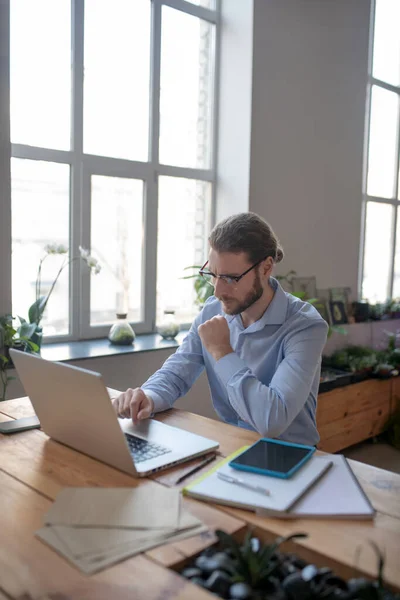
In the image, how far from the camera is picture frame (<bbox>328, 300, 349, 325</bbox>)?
409 cm

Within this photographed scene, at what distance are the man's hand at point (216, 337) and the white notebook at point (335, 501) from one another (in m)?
0.52

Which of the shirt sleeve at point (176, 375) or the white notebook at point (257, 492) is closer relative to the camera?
the white notebook at point (257, 492)

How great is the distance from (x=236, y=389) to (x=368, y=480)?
1.41 feet

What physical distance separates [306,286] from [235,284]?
2.33 meters

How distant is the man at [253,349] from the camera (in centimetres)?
149

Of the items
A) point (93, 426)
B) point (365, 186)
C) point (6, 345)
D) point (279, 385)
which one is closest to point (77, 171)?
point (6, 345)

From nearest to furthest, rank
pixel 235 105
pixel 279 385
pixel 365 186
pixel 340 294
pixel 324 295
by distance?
pixel 279 385 → pixel 235 105 → pixel 324 295 → pixel 340 294 → pixel 365 186

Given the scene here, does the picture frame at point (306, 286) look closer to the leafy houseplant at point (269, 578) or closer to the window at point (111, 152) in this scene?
the window at point (111, 152)

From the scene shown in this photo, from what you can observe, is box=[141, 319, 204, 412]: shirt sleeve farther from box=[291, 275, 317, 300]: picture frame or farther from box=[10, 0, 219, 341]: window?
box=[291, 275, 317, 300]: picture frame

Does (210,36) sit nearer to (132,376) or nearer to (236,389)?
(132,376)

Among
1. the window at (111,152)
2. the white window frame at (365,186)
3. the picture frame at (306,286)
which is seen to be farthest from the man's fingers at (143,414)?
the white window frame at (365,186)

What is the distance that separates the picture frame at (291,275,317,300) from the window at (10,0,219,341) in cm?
75

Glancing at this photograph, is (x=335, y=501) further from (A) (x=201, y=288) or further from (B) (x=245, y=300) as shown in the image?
(A) (x=201, y=288)

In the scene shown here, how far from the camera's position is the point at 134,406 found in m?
1.54
